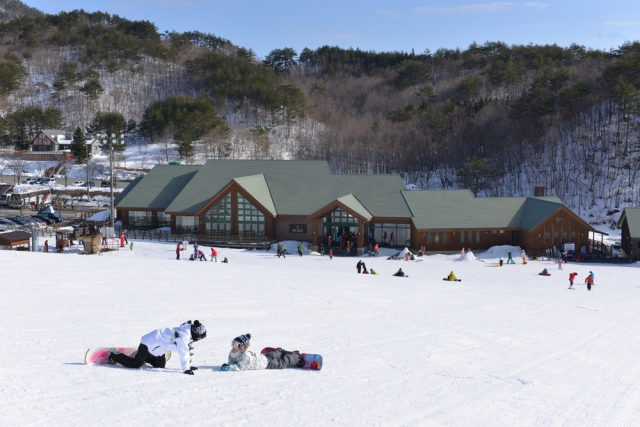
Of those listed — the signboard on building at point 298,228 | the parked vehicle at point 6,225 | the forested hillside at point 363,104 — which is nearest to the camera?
the parked vehicle at point 6,225

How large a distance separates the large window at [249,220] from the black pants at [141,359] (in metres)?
27.0

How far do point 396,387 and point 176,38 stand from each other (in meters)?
116

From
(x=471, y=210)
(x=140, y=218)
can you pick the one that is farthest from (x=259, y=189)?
(x=471, y=210)

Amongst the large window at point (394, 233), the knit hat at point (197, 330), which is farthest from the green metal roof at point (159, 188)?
the knit hat at point (197, 330)

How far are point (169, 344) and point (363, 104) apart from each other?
89.4 meters

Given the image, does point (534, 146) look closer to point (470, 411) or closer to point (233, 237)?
point (233, 237)

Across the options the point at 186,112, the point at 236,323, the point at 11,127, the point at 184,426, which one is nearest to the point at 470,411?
the point at 184,426

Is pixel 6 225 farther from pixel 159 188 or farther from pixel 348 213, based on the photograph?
pixel 348 213

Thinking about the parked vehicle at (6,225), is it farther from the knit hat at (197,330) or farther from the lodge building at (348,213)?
the knit hat at (197,330)

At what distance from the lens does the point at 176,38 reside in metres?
115

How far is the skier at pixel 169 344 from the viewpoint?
882 cm

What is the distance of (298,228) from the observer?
36.3m

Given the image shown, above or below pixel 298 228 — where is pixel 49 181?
above

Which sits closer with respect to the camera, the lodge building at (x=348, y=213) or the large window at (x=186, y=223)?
the lodge building at (x=348, y=213)
